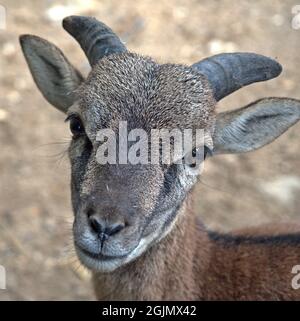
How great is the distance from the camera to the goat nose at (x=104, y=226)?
5.10 meters

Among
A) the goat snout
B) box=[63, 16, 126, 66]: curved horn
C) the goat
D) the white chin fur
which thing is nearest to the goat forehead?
Answer: the goat

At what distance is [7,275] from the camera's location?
9.07m

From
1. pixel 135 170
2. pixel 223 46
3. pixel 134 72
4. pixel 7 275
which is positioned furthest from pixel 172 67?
pixel 223 46

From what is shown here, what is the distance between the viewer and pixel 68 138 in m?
10.2

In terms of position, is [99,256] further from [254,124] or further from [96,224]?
[254,124]

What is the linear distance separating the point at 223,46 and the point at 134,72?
6441mm

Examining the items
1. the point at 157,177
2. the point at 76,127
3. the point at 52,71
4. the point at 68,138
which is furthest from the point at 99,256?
the point at 68,138

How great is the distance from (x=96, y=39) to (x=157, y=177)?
1.53 meters

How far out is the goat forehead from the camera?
18.9ft

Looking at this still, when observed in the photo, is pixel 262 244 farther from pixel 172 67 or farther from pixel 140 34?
pixel 140 34

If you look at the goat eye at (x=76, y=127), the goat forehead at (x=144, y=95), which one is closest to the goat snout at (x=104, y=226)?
the goat forehead at (x=144, y=95)

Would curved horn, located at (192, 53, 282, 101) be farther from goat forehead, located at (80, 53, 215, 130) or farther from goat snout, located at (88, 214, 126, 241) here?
goat snout, located at (88, 214, 126, 241)

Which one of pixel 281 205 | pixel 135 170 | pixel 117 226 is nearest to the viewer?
pixel 117 226

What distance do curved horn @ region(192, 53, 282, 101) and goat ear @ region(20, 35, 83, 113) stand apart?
1.15 m
